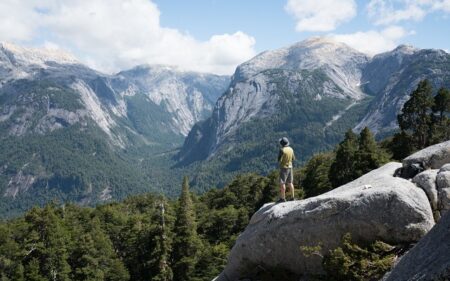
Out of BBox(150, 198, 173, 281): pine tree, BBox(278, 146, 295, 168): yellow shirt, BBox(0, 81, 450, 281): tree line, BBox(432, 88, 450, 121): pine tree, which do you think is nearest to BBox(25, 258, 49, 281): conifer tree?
BBox(0, 81, 450, 281): tree line

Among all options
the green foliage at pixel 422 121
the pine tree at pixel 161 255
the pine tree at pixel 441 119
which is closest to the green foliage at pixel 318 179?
the green foliage at pixel 422 121

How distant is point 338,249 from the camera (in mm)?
19438

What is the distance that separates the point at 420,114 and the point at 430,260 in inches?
3286

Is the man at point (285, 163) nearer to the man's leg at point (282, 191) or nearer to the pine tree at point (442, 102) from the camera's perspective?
the man's leg at point (282, 191)

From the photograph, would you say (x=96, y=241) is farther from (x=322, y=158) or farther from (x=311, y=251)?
(x=311, y=251)

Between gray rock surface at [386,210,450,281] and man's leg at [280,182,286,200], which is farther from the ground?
man's leg at [280,182,286,200]

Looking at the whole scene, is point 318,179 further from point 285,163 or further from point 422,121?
point 285,163

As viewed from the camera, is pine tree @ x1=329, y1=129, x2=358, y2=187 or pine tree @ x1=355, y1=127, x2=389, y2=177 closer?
pine tree @ x1=355, y1=127, x2=389, y2=177

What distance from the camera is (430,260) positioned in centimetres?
1315

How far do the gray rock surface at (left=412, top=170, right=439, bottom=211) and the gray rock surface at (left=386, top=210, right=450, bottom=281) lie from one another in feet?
21.1

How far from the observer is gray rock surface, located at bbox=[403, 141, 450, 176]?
24.8m

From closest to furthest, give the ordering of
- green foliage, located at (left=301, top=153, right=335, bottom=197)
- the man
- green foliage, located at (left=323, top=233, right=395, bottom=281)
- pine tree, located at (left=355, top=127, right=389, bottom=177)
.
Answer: green foliage, located at (left=323, top=233, right=395, bottom=281) → the man → pine tree, located at (left=355, top=127, right=389, bottom=177) → green foliage, located at (left=301, top=153, right=335, bottom=197)

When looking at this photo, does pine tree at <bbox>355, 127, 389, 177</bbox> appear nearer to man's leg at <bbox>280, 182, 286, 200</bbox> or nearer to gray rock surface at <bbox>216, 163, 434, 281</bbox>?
gray rock surface at <bbox>216, 163, 434, 281</bbox>

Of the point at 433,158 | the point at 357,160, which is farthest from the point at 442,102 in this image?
the point at 433,158
